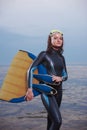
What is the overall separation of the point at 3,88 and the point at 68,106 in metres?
2.90

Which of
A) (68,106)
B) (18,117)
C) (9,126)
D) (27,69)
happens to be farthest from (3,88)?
(68,106)

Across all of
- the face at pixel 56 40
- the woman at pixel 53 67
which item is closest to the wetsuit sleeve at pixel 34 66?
the woman at pixel 53 67

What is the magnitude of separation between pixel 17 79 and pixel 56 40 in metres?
0.46

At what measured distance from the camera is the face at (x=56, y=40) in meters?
2.54

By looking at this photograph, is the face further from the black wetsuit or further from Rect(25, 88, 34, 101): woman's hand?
Rect(25, 88, 34, 101): woman's hand

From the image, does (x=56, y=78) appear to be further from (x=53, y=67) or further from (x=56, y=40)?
(x=56, y=40)

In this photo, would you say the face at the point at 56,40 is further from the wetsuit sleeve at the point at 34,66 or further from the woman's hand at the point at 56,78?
the woman's hand at the point at 56,78

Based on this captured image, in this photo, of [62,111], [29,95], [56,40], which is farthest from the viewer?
[62,111]

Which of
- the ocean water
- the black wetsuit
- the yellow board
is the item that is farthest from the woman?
the ocean water

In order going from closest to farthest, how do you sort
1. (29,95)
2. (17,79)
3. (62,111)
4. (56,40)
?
(29,95)
(56,40)
(17,79)
(62,111)

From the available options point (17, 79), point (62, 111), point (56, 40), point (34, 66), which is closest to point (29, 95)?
point (34, 66)

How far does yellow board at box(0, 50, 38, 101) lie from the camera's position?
8.80 ft

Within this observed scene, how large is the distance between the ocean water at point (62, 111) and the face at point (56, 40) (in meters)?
1.80

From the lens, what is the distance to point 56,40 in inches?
99.9
